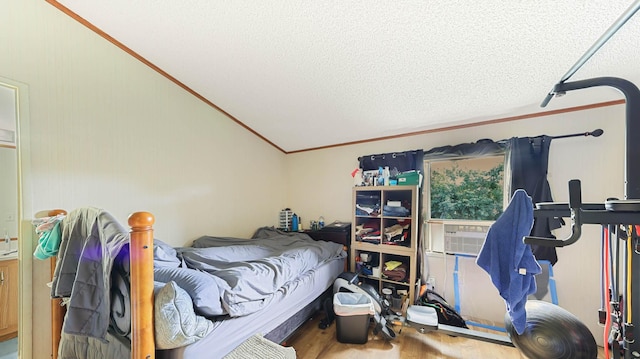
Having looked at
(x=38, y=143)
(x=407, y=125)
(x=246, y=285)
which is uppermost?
(x=407, y=125)

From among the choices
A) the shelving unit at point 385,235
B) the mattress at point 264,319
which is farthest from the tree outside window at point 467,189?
the mattress at point 264,319

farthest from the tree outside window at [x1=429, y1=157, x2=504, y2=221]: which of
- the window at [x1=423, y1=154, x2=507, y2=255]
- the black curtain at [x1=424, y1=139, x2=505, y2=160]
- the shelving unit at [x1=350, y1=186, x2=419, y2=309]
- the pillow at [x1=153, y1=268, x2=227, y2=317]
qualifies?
the pillow at [x1=153, y1=268, x2=227, y2=317]

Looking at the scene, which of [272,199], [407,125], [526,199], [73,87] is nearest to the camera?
[526,199]

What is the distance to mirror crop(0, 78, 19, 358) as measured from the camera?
1508 mm

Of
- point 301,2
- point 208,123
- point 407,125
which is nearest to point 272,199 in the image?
point 208,123

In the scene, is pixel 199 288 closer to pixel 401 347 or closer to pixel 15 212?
pixel 15 212

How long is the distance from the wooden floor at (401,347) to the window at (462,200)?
0.84 meters

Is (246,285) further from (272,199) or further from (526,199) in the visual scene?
(272,199)

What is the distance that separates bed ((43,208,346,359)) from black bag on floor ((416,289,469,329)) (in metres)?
1.36

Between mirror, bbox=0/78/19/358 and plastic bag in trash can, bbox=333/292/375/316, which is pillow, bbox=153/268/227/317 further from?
mirror, bbox=0/78/19/358

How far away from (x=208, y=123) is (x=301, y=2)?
186 cm

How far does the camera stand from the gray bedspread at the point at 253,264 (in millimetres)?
1423

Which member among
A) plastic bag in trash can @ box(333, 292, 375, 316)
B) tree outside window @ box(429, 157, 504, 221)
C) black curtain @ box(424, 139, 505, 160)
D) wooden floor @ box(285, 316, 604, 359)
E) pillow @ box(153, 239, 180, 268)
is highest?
black curtain @ box(424, 139, 505, 160)

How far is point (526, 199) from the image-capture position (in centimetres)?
123
